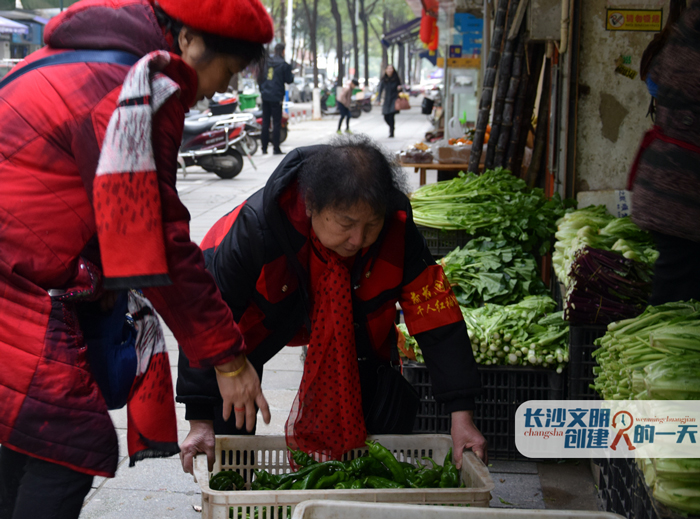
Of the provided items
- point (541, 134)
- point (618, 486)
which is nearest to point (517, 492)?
point (618, 486)

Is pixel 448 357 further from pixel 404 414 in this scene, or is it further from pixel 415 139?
pixel 415 139

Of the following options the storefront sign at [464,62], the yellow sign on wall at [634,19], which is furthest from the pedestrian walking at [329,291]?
the storefront sign at [464,62]

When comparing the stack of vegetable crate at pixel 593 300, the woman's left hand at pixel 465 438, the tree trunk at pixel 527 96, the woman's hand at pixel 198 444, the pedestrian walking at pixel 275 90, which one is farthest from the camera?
the pedestrian walking at pixel 275 90

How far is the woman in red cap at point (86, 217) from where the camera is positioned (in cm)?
152

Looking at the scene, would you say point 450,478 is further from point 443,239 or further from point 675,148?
point 443,239

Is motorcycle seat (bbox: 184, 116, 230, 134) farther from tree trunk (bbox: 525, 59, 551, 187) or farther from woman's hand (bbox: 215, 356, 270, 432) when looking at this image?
woman's hand (bbox: 215, 356, 270, 432)

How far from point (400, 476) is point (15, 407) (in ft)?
3.92

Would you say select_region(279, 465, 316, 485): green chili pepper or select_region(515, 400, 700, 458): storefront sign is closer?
select_region(515, 400, 700, 458): storefront sign

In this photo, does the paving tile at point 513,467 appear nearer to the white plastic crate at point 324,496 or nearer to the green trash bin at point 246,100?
the white plastic crate at point 324,496

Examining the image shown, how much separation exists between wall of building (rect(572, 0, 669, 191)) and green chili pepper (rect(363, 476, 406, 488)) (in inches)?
136

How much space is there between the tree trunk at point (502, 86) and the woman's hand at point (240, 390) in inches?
185

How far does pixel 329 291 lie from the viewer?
235 cm

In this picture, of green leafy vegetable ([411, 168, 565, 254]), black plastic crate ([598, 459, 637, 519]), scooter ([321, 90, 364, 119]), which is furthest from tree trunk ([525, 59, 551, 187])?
scooter ([321, 90, 364, 119])

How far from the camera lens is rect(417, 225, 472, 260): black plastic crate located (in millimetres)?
5074
